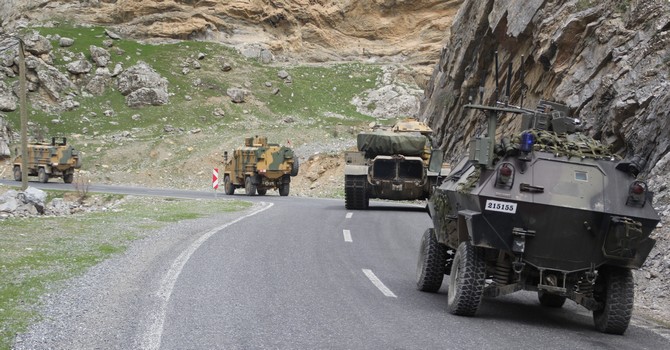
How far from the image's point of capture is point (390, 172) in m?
25.1

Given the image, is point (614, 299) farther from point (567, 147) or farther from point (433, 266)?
point (433, 266)

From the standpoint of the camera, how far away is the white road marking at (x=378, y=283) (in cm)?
976

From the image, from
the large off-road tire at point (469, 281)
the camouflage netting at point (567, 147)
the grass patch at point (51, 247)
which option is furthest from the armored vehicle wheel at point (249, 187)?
the large off-road tire at point (469, 281)

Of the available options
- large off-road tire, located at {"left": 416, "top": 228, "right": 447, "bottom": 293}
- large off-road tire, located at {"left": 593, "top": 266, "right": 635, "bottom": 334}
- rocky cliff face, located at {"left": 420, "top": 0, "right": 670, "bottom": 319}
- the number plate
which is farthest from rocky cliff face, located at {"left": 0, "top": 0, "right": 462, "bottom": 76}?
the number plate

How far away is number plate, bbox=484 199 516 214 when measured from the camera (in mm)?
8008

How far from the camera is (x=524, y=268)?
823 centimetres

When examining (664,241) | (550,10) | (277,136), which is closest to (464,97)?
(550,10)

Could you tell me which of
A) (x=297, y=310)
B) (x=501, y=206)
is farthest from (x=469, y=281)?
(x=297, y=310)

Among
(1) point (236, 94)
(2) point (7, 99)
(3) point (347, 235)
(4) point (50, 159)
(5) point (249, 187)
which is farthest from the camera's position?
(1) point (236, 94)

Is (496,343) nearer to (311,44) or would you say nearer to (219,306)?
(219,306)

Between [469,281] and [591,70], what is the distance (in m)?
16.9

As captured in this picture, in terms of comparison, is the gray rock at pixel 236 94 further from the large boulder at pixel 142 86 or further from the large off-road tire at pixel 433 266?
the large off-road tire at pixel 433 266

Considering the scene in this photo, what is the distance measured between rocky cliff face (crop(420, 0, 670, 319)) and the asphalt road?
2.95 meters

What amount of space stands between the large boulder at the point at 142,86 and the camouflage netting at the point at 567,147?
5581cm
